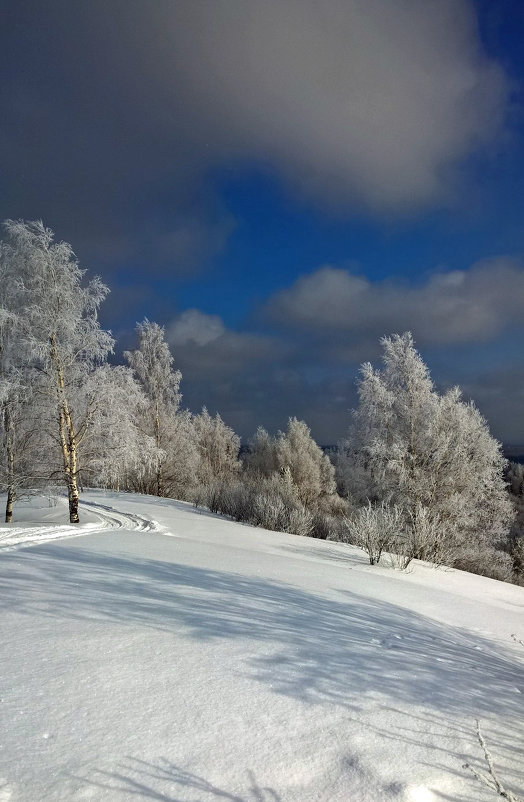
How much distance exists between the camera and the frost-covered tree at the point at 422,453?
680 inches

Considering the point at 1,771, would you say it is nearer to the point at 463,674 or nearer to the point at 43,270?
the point at 463,674

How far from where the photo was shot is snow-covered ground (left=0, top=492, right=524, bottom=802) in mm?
1901

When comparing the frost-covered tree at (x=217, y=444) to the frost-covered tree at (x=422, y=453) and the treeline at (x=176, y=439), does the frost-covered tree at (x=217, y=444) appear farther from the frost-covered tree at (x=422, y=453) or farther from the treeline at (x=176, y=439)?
the frost-covered tree at (x=422, y=453)

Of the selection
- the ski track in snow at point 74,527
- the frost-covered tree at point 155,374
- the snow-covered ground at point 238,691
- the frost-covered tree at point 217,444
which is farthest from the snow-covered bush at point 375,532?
the frost-covered tree at point 217,444

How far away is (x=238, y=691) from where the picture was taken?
2.59m

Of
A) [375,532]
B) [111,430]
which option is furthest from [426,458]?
[111,430]

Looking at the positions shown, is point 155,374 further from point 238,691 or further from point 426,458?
point 238,691

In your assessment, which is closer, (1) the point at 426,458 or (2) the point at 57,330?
(2) the point at 57,330

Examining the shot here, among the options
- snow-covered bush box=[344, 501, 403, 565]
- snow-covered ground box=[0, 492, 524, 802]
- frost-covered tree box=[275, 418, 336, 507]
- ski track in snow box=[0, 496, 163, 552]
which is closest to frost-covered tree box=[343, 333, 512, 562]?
snow-covered bush box=[344, 501, 403, 565]

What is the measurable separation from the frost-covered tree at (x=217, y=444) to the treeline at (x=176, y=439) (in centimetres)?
1334

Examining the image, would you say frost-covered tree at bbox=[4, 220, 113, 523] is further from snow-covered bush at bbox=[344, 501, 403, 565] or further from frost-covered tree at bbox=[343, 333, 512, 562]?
frost-covered tree at bbox=[343, 333, 512, 562]

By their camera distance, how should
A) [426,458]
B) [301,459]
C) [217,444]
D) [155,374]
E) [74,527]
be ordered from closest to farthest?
[74,527], [426,458], [155,374], [301,459], [217,444]

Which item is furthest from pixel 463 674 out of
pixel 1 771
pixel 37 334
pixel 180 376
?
pixel 180 376

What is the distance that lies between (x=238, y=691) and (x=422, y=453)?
54.4ft
